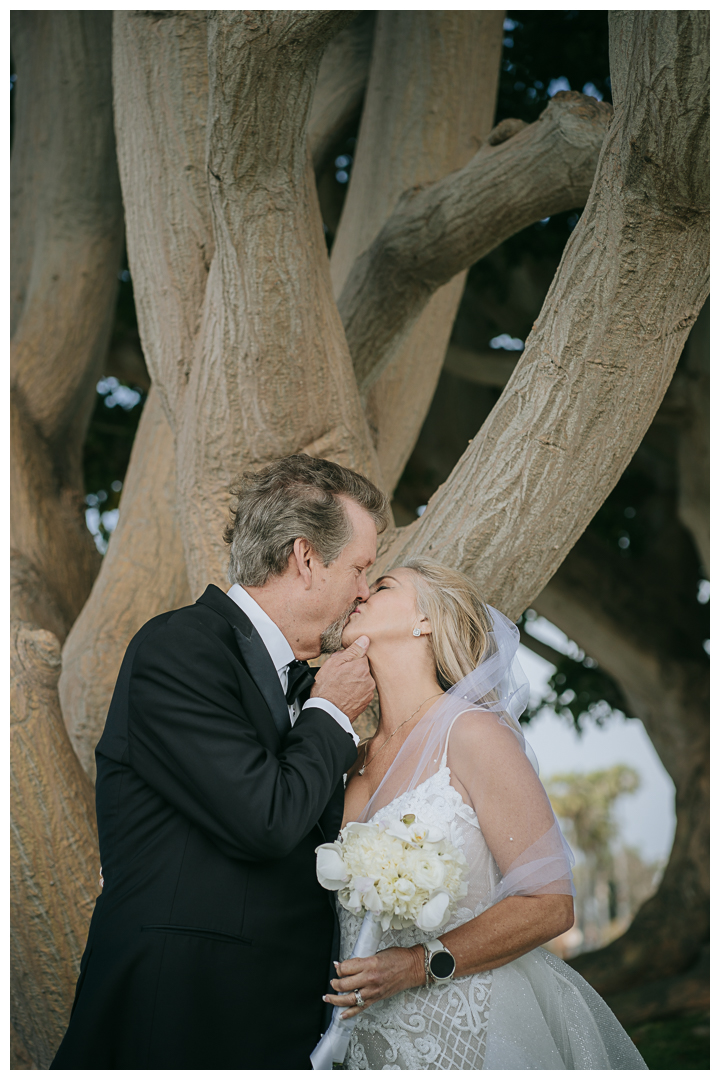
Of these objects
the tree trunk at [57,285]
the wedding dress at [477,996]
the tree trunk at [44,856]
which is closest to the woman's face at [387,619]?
the wedding dress at [477,996]

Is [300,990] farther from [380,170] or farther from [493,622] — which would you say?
[380,170]

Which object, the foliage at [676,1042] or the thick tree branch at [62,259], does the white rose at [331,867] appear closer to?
the thick tree branch at [62,259]

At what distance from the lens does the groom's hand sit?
256 cm

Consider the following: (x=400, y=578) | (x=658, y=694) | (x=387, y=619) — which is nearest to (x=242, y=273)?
(x=400, y=578)

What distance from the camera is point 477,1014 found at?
8.10ft

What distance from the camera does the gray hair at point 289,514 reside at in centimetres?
267

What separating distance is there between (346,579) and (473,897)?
1.02 m

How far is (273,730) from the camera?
241cm

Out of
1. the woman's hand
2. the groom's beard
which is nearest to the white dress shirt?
the groom's beard

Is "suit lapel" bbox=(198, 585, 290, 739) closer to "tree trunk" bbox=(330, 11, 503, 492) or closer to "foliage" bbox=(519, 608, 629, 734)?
"tree trunk" bbox=(330, 11, 503, 492)

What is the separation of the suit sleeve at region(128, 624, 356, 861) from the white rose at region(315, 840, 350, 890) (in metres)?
0.15

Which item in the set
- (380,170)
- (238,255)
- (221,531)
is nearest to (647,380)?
(238,255)

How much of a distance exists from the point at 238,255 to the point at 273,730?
1.81m

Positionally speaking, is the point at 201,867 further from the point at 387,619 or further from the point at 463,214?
the point at 463,214
